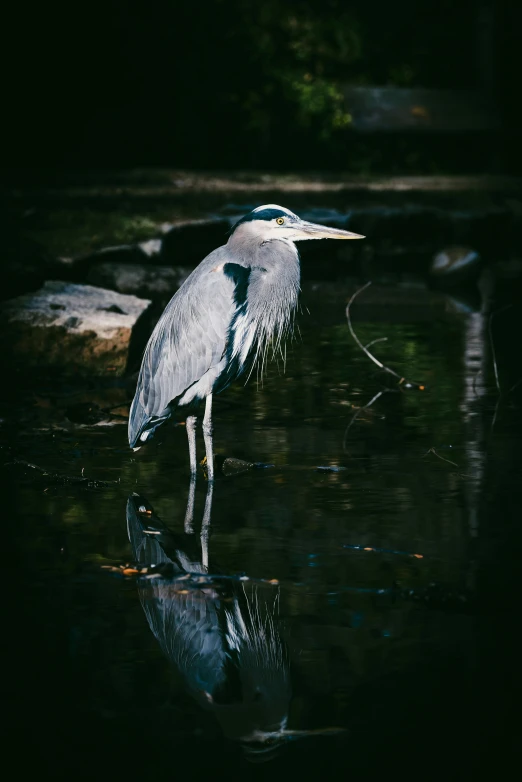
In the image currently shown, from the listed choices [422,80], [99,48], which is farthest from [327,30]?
[99,48]

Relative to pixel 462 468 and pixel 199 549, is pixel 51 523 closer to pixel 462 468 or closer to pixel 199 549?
pixel 199 549

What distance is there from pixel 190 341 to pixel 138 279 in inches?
213

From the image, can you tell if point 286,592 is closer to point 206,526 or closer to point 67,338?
point 206,526

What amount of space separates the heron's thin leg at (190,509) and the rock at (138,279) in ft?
18.1

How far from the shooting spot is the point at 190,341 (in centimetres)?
576

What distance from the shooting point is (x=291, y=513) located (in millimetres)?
4945

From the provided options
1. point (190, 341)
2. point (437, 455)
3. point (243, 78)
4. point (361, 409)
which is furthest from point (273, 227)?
point (243, 78)

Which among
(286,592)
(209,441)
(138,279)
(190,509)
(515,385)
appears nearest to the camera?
(286,592)

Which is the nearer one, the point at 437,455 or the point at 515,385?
the point at 437,455

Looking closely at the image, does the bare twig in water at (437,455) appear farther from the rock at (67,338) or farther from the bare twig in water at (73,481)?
the rock at (67,338)

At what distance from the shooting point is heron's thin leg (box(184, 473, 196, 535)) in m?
4.82

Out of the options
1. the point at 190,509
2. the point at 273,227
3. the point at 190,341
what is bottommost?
the point at 190,509

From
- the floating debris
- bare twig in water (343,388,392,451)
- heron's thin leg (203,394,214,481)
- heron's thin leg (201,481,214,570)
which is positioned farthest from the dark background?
the floating debris

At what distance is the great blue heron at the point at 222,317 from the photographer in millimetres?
5730
